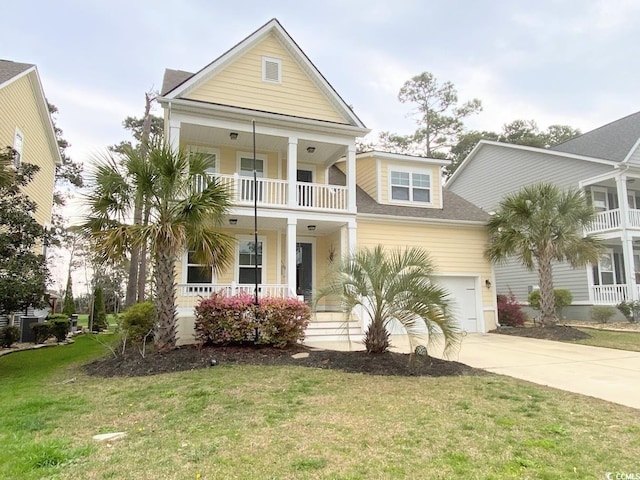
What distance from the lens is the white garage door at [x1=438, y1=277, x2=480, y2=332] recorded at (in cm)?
1571

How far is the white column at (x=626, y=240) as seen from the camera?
56.3 feet

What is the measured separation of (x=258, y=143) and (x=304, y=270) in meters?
4.78

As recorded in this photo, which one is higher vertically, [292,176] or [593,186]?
[593,186]

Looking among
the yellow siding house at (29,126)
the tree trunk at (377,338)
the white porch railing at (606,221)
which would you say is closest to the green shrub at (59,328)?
the yellow siding house at (29,126)

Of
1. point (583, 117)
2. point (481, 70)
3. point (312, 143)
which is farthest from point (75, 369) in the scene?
point (583, 117)

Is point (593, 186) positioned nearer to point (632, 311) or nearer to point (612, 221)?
point (612, 221)

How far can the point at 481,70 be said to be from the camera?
830 inches

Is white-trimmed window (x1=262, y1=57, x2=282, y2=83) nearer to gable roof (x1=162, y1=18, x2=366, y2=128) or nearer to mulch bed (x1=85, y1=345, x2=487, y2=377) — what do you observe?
gable roof (x1=162, y1=18, x2=366, y2=128)

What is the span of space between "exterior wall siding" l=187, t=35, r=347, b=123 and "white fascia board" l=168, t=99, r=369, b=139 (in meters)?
0.87

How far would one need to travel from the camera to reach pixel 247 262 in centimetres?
1424

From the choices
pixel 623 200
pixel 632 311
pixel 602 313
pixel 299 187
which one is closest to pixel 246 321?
pixel 299 187

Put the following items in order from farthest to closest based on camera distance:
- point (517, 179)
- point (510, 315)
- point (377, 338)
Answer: point (517, 179), point (510, 315), point (377, 338)

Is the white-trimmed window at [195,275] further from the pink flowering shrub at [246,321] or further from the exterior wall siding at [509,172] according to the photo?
the exterior wall siding at [509,172]

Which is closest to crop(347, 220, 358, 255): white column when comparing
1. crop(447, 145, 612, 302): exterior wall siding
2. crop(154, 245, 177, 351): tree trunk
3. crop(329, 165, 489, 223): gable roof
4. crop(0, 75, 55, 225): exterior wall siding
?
crop(329, 165, 489, 223): gable roof
